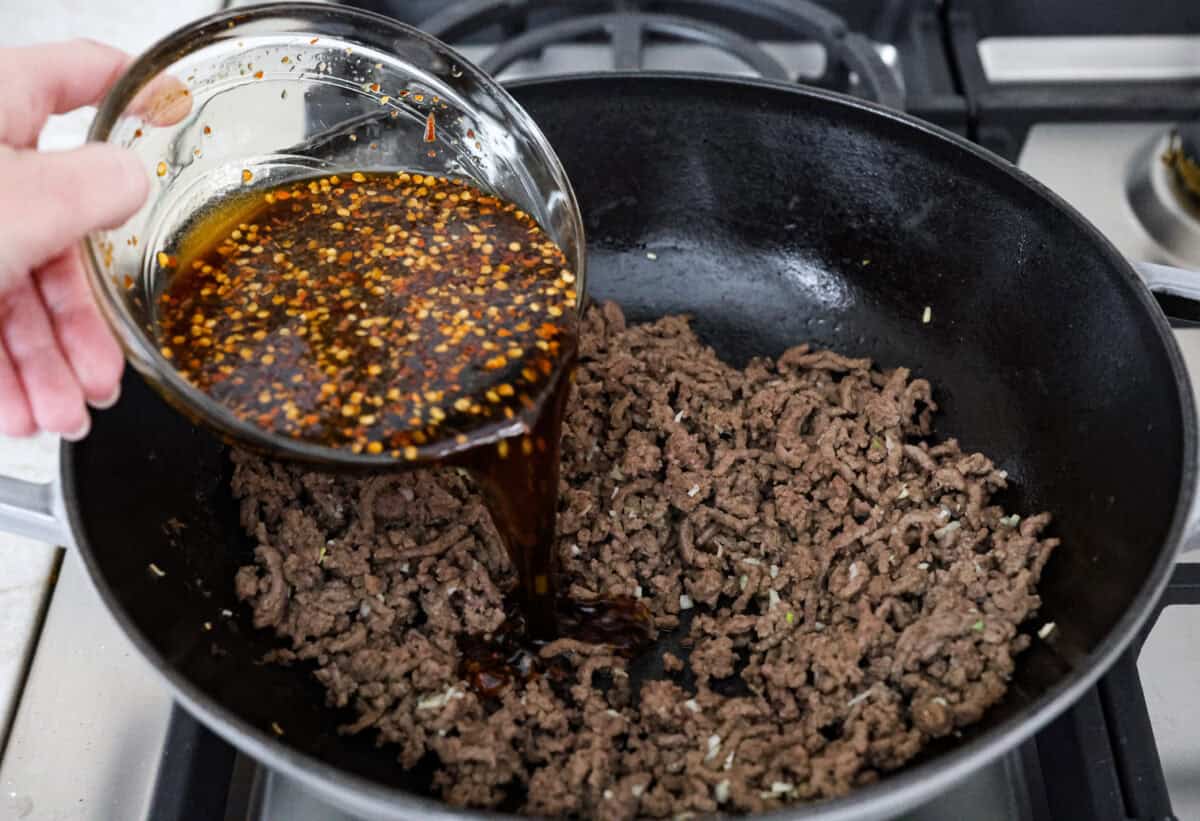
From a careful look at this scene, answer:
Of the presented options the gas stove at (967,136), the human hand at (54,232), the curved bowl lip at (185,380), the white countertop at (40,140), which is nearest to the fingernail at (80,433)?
the human hand at (54,232)

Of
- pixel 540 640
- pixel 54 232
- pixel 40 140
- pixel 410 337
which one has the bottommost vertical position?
pixel 540 640

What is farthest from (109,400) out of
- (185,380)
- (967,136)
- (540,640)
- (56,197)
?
(967,136)

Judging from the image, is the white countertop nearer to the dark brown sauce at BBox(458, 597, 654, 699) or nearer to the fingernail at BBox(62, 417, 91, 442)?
the fingernail at BBox(62, 417, 91, 442)

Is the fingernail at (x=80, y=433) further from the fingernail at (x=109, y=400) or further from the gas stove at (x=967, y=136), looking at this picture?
the gas stove at (x=967, y=136)

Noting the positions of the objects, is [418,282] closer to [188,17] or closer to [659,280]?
[659,280]

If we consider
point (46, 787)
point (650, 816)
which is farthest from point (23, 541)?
point (650, 816)

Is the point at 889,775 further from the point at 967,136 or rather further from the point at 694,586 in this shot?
the point at 967,136
